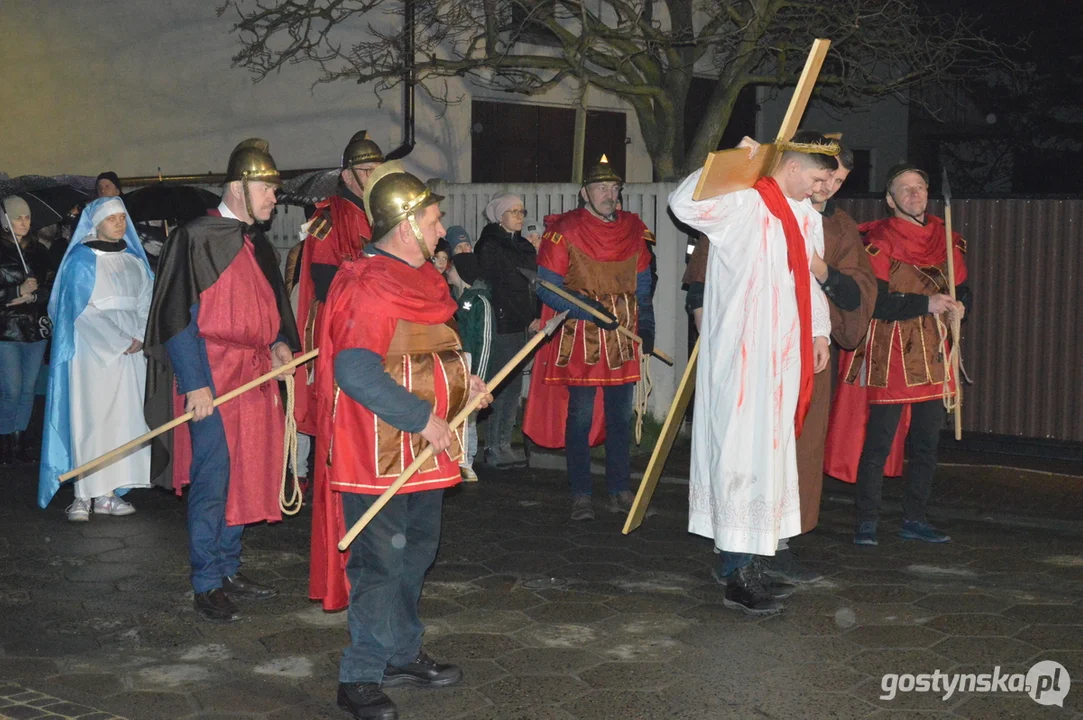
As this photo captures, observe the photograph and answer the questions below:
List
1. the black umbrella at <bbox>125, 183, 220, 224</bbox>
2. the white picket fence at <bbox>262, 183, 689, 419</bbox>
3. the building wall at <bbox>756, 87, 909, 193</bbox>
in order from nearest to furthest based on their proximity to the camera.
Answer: the white picket fence at <bbox>262, 183, 689, 419</bbox>
the black umbrella at <bbox>125, 183, 220, 224</bbox>
the building wall at <bbox>756, 87, 909, 193</bbox>

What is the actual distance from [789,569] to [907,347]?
1.47 metres

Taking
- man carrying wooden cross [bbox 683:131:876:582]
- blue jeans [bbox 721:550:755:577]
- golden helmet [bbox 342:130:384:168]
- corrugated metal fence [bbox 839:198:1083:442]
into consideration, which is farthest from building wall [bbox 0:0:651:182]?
blue jeans [bbox 721:550:755:577]

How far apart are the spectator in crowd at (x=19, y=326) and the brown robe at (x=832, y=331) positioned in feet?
20.4

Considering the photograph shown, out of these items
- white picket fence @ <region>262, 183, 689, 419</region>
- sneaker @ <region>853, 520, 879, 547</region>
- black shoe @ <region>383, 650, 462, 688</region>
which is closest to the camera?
black shoe @ <region>383, 650, 462, 688</region>

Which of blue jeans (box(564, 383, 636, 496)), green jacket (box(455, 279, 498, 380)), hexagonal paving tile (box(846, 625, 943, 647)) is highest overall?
green jacket (box(455, 279, 498, 380))

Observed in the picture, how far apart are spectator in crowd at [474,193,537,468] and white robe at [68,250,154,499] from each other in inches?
102

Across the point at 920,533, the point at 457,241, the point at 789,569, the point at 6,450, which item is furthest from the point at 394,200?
the point at 6,450

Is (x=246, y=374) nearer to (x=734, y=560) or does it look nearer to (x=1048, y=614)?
(x=734, y=560)

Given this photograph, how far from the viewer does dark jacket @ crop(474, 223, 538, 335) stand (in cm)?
952

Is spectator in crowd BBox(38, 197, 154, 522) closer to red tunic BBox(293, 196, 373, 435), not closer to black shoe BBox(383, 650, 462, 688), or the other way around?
red tunic BBox(293, 196, 373, 435)

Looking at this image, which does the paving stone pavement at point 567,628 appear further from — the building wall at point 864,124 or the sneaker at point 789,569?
the building wall at point 864,124

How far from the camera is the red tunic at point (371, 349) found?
14.5 ft

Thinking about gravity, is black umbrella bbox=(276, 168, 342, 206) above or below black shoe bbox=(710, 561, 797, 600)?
above

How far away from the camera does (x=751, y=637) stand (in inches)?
219
